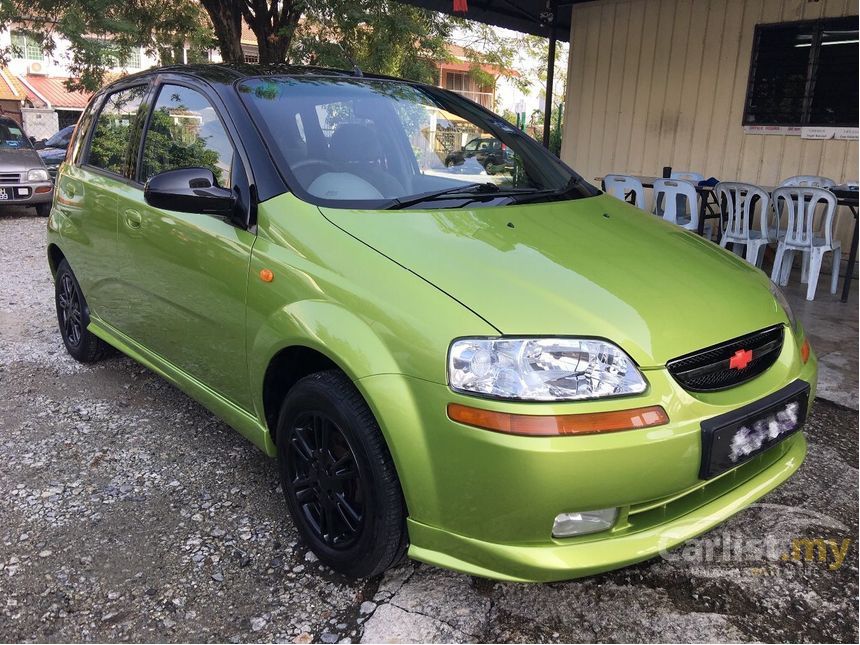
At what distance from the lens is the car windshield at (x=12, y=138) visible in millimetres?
10538

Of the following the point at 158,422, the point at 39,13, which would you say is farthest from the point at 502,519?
the point at 39,13

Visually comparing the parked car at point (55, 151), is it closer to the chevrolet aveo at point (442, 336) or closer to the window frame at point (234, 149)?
the window frame at point (234, 149)

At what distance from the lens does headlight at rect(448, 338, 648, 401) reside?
1779mm

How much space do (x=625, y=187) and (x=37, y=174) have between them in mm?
8375

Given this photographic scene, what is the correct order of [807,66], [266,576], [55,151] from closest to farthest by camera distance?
[266,576] → [807,66] → [55,151]

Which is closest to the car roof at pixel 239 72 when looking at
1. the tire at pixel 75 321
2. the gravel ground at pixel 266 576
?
the tire at pixel 75 321

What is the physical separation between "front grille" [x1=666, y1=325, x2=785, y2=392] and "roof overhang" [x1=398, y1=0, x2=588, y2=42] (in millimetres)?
7708

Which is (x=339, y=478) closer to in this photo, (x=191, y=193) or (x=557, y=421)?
(x=557, y=421)

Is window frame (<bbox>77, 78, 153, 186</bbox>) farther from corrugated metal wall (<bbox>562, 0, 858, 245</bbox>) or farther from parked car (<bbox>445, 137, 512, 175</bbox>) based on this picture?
corrugated metal wall (<bbox>562, 0, 858, 245</bbox>)

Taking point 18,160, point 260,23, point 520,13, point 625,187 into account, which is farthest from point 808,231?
point 18,160

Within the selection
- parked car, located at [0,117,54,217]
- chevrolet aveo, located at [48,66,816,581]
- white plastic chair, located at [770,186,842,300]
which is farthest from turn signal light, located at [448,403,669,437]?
parked car, located at [0,117,54,217]

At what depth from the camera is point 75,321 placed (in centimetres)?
414

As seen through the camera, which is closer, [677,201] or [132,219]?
[132,219]

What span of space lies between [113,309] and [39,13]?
8.99 metres
